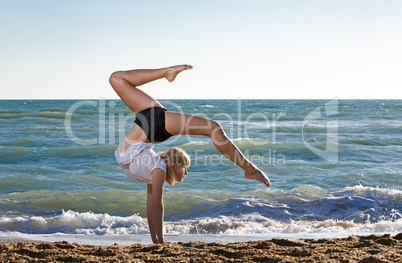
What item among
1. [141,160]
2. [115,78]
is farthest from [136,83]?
[141,160]

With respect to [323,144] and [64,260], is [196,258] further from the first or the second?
[323,144]

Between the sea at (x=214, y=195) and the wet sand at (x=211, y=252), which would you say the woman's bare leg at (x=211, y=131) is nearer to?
the wet sand at (x=211, y=252)

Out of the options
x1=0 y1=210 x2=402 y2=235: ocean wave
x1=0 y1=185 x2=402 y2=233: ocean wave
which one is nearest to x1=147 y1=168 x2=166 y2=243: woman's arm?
x1=0 y1=210 x2=402 y2=235: ocean wave

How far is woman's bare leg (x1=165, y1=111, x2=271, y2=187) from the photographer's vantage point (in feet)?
10.5

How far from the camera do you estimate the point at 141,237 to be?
4738mm

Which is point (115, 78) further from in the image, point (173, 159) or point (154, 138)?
point (173, 159)

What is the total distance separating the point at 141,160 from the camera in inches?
134

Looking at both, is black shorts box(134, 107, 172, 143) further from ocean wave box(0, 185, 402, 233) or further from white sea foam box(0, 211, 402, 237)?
ocean wave box(0, 185, 402, 233)

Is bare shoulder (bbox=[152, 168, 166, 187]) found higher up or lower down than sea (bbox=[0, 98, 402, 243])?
higher up

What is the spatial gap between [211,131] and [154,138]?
54 centimetres

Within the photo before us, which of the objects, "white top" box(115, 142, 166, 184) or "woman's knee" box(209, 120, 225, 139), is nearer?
"woman's knee" box(209, 120, 225, 139)

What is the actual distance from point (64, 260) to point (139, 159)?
1.00 m

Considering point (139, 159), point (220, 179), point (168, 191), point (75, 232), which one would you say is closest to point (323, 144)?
point (220, 179)

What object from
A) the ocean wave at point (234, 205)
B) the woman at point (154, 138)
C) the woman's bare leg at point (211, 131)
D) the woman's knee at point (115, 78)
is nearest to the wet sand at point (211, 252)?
the woman at point (154, 138)
